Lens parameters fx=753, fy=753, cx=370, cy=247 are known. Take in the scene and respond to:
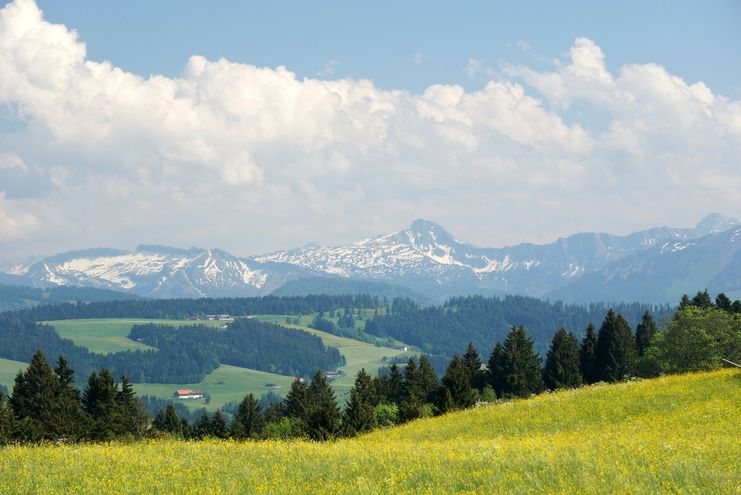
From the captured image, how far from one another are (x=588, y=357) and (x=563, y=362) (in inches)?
273

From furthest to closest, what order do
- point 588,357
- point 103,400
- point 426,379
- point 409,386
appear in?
point 588,357
point 426,379
point 409,386
point 103,400

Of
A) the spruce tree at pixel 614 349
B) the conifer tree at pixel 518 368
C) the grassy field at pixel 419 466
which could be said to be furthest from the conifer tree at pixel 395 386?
the grassy field at pixel 419 466

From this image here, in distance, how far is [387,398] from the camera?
415 ft

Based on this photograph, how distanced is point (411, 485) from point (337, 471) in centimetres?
300

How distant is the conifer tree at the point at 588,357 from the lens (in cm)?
12206

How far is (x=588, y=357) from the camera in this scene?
407ft

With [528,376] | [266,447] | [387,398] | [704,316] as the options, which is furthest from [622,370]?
[266,447]

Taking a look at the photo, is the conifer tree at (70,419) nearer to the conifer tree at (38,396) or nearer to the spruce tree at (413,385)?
the conifer tree at (38,396)

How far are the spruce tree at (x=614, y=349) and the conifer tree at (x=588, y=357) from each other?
1481mm

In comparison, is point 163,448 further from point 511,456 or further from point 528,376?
point 528,376

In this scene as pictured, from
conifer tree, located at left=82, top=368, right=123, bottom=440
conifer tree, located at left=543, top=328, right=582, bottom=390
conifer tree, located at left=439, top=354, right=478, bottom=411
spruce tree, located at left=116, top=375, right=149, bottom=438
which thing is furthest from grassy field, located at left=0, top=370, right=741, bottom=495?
conifer tree, located at left=543, top=328, right=582, bottom=390

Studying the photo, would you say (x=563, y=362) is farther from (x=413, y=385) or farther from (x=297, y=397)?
(x=297, y=397)

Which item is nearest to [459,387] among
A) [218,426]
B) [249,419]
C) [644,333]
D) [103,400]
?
[103,400]

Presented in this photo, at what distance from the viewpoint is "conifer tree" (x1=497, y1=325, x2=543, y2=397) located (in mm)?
113625
